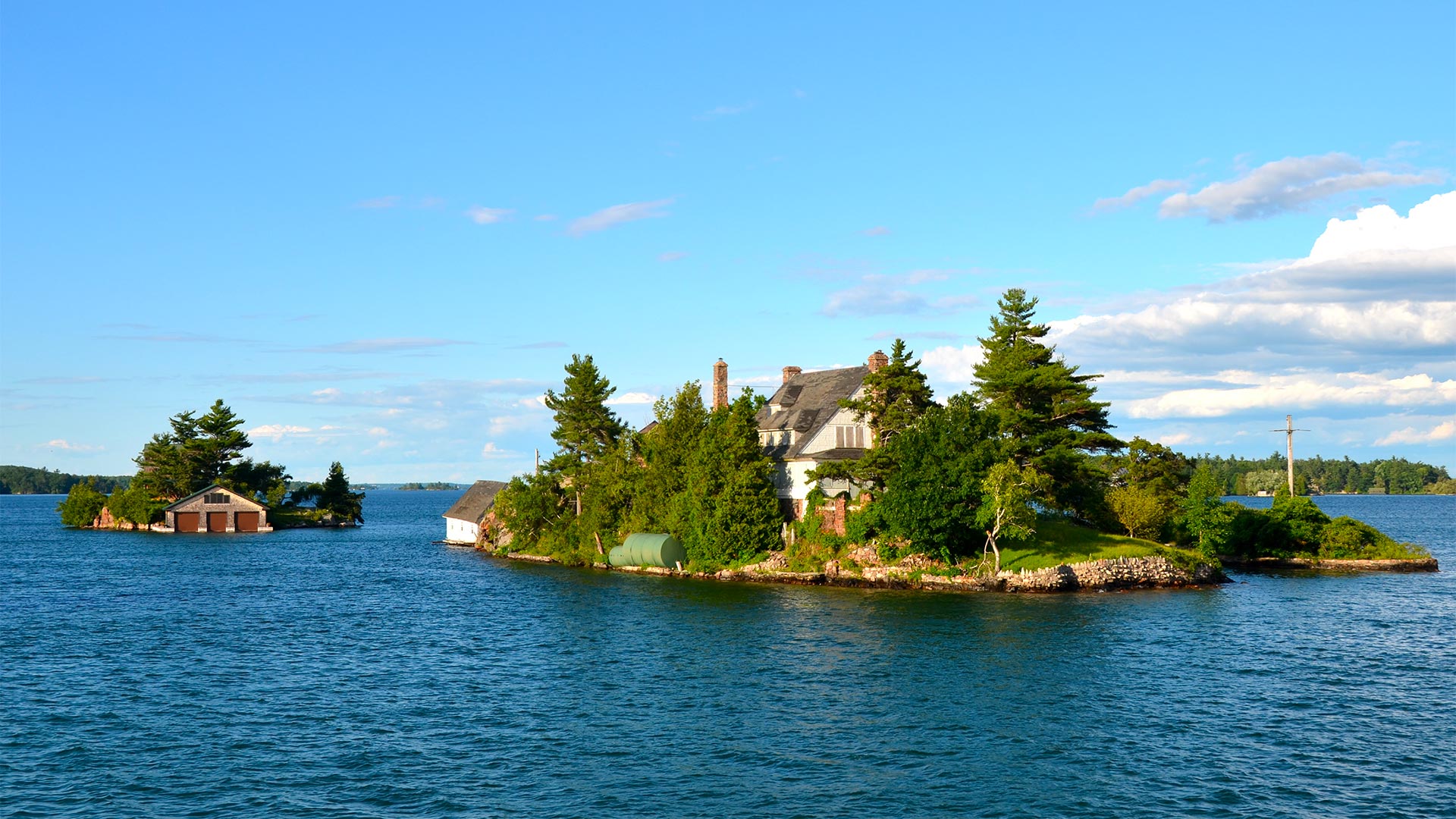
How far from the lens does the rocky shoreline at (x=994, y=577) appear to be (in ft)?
237

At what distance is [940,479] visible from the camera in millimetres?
73938

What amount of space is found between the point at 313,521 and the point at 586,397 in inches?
3493

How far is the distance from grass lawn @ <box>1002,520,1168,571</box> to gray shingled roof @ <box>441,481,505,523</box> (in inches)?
2968

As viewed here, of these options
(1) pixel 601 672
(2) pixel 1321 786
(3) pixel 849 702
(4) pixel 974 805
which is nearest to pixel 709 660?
(1) pixel 601 672

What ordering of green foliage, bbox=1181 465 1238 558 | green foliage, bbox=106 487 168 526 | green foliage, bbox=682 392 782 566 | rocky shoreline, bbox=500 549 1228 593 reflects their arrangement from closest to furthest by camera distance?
rocky shoreline, bbox=500 549 1228 593 → green foliage, bbox=1181 465 1238 558 → green foliage, bbox=682 392 782 566 → green foliage, bbox=106 487 168 526

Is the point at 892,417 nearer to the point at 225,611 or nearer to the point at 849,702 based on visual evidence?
the point at 849,702

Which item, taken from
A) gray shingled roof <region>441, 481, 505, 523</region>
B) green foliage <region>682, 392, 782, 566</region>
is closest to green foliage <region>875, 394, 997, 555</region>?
green foliage <region>682, 392, 782, 566</region>

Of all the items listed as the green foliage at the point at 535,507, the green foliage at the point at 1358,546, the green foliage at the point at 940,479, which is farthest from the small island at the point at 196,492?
the green foliage at the point at 1358,546

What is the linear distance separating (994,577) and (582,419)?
51757 mm

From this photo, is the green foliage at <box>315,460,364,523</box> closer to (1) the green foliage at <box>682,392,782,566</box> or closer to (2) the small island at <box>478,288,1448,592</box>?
(2) the small island at <box>478,288,1448,592</box>

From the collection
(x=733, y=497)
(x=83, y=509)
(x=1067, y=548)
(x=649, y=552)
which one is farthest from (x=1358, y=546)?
(x=83, y=509)

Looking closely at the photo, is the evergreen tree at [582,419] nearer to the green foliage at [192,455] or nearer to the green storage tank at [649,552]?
the green storage tank at [649,552]

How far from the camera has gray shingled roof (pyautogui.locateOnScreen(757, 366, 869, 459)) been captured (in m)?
92.4

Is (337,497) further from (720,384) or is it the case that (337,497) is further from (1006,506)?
(1006,506)
